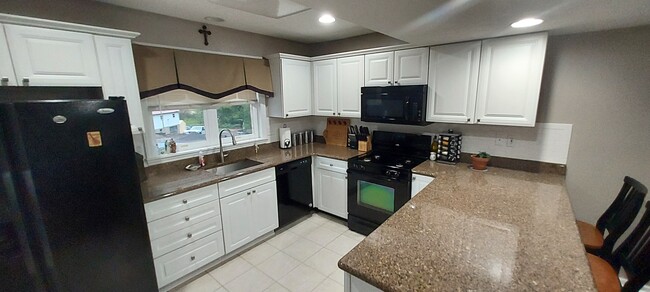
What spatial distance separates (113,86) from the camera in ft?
6.13

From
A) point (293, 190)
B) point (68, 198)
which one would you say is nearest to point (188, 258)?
point (68, 198)

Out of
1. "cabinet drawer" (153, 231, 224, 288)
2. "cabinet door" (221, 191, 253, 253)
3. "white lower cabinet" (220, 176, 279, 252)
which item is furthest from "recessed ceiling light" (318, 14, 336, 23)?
"cabinet drawer" (153, 231, 224, 288)

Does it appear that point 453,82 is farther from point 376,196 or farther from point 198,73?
point 198,73

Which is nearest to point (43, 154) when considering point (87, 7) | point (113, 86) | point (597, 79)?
point (113, 86)

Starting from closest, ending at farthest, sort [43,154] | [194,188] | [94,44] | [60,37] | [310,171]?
[43,154]
[60,37]
[94,44]
[194,188]
[310,171]

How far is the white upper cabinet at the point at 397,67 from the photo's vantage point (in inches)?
98.4

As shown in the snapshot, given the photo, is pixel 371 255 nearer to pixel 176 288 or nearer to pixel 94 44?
pixel 176 288

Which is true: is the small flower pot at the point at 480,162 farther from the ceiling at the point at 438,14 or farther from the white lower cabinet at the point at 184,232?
the white lower cabinet at the point at 184,232

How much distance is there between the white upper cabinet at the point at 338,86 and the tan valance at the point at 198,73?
2.07 ft

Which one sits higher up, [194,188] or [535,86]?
[535,86]

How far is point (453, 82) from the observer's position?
2.36 meters

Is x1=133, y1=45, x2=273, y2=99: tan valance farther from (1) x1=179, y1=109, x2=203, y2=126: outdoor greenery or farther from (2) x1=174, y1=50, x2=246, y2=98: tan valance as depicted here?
(1) x1=179, y1=109, x2=203, y2=126: outdoor greenery

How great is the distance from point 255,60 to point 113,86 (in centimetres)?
147

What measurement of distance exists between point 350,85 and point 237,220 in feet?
6.28
